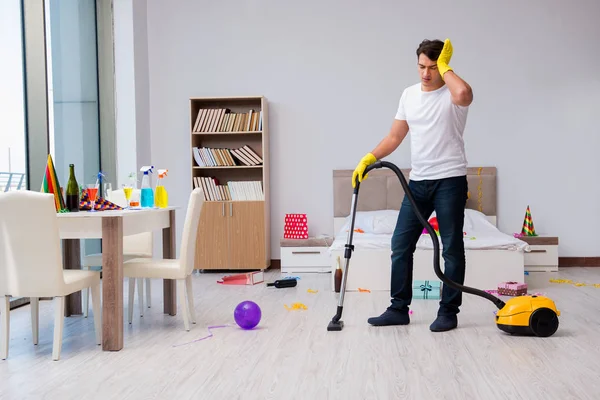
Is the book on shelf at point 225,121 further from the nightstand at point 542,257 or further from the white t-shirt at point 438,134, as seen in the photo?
the white t-shirt at point 438,134

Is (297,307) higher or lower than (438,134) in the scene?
lower

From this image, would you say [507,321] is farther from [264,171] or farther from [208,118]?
[208,118]

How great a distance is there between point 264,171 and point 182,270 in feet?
9.28

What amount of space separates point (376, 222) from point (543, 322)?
8.56ft

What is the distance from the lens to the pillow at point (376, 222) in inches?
226

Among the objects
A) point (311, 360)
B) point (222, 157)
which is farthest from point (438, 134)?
point (222, 157)

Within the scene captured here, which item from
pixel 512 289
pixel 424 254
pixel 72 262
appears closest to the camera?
pixel 72 262

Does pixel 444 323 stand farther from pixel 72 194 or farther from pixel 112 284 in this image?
pixel 72 194

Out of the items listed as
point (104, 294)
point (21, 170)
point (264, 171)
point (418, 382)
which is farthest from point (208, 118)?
point (418, 382)

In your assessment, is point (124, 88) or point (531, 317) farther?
point (124, 88)

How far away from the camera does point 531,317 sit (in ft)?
10.8

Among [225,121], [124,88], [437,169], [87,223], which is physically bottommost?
[87,223]

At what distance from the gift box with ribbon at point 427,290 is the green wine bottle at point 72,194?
241 centimetres

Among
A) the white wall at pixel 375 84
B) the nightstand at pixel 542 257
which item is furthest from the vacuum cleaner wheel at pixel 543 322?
the white wall at pixel 375 84
